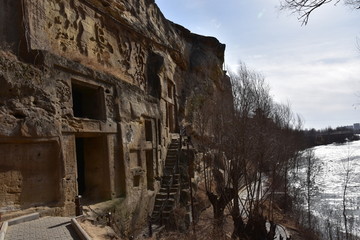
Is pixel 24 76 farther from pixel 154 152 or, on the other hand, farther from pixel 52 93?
pixel 154 152

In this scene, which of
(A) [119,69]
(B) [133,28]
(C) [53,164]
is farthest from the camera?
(B) [133,28]

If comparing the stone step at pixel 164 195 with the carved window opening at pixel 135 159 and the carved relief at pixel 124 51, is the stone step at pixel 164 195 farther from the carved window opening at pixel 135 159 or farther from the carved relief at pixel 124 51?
the carved relief at pixel 124 51

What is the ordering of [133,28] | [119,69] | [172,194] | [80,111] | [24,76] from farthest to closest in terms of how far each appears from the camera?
[133,28], [119,69], [172,194], [80,111], [24,76]

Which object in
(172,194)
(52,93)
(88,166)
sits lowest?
(172,194)

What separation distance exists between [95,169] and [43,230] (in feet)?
12.0

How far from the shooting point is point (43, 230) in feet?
19.2

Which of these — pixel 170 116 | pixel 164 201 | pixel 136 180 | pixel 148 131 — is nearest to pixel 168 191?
pixel 164 201

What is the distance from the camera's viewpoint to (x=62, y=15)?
36.7 feet

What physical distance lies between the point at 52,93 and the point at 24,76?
0.79 meters

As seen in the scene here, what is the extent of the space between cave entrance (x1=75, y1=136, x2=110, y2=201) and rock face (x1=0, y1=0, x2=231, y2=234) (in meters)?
0.03

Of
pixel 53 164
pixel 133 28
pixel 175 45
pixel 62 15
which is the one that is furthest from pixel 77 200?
pixel 175 45

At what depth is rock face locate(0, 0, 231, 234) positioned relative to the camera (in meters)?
6.92

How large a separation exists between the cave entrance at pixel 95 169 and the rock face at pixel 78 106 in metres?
0.03

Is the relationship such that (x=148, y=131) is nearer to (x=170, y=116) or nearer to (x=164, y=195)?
(x=164, y=195)
